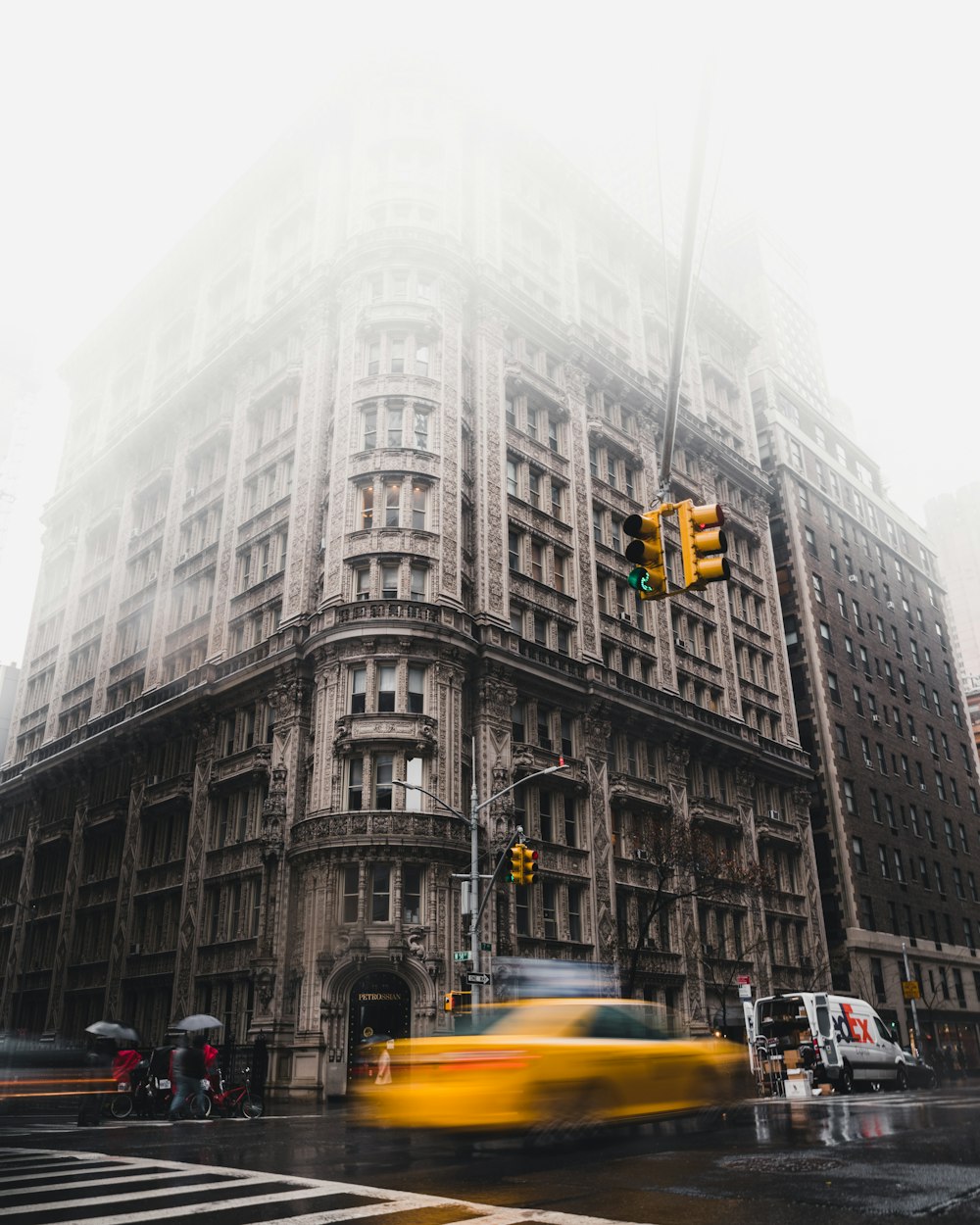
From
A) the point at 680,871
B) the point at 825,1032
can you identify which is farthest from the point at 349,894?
the point at 680,871

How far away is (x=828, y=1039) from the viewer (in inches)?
1156

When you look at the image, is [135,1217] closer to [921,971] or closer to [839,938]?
[839,938]

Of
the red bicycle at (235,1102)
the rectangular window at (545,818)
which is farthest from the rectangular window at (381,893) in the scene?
the red bicycle at (235,1102)

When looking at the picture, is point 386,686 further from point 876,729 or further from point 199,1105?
point 876,729

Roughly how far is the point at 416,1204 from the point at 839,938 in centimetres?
5531

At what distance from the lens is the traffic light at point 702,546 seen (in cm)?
1102

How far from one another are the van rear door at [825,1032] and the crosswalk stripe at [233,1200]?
23069mm

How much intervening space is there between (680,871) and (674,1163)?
36826 mm

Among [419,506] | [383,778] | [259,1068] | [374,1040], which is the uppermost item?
[419,506]

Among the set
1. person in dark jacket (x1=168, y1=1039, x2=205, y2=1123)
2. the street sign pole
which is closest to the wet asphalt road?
person in dark jacket (x1=168, y1=1039, x2=205, y2=1123)

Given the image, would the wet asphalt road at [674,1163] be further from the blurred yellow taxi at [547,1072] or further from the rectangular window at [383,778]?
the rectangular window at [383,778]

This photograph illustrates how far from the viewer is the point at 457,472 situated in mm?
42875

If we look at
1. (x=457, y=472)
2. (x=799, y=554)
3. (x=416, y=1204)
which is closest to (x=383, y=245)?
(x=457, y=472)

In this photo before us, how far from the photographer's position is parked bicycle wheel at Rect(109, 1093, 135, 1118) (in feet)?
76.6
